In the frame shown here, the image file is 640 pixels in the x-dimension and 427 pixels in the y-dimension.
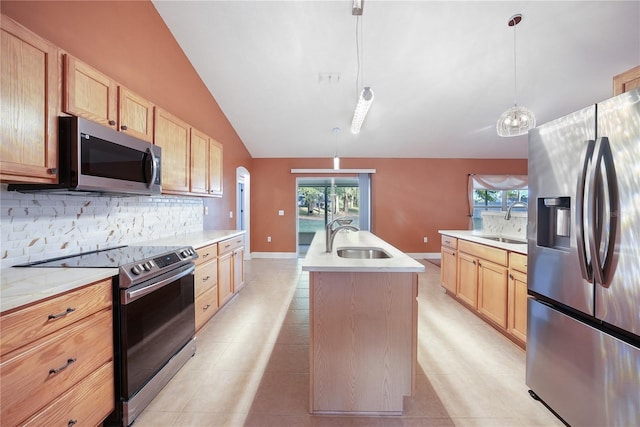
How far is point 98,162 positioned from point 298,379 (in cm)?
194

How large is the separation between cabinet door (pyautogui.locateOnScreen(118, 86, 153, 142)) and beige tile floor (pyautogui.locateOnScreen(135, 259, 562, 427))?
1.87m

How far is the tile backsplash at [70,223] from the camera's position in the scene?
1.42 metres

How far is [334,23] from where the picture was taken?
2.71 meters

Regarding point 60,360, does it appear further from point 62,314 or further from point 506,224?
point 506,224

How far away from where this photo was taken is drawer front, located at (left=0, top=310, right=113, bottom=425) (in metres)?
0.92

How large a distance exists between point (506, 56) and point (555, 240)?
113 inches

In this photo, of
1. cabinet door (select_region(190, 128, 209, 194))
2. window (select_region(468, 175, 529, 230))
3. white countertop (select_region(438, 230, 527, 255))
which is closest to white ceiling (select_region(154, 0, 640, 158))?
cabinet door (select_region(190, 128, 209, 194))

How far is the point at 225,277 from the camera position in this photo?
2.91 m

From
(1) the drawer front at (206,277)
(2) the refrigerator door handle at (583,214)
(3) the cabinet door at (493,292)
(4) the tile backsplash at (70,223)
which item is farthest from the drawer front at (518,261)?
(4) the tile backsplash at (70,223)

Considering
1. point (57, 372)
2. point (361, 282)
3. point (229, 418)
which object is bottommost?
point (229, 418)

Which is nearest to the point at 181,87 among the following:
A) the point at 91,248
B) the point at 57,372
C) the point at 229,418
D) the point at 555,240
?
the point at 91,248

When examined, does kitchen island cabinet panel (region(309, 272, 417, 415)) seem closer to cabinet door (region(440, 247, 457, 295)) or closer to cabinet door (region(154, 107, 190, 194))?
cabinet door (region(154, 107, 190, 194))

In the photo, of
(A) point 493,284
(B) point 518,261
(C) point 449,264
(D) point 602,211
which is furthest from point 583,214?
(C) point 449,264

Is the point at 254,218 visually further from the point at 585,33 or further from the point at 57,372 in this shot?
the point at 585,33
